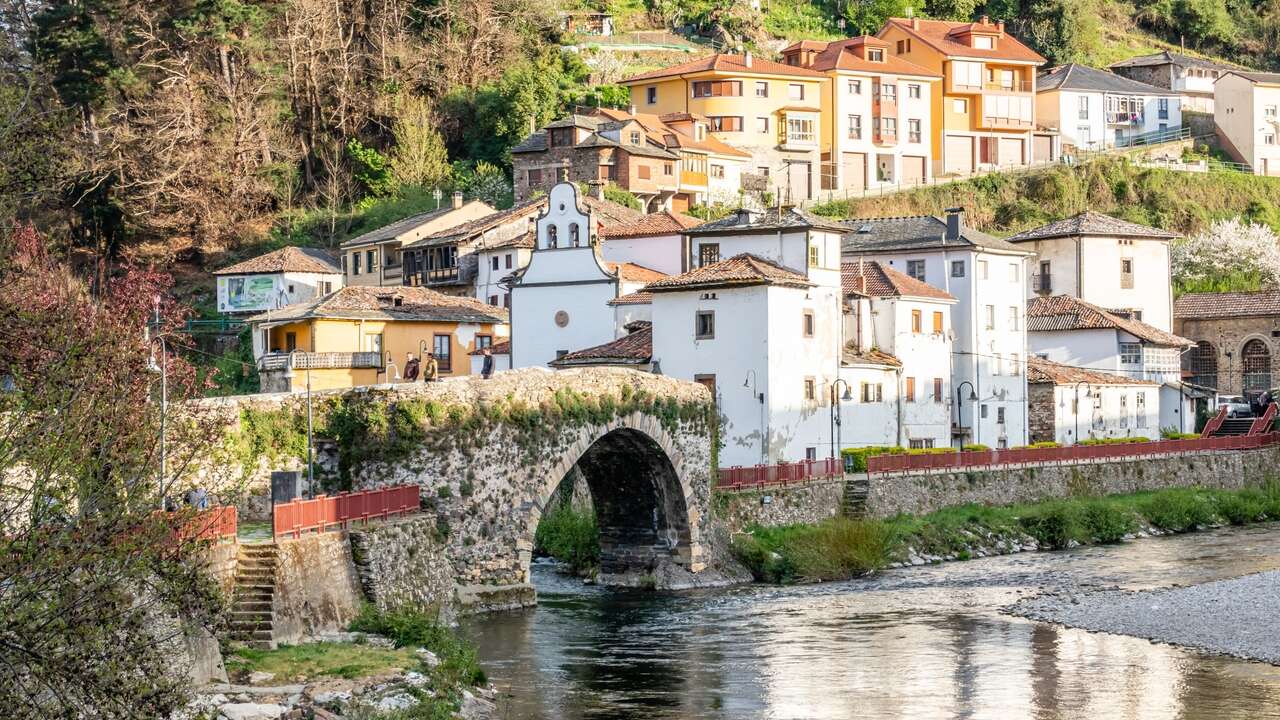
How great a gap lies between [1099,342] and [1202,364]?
47.8 ft

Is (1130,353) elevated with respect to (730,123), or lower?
lower

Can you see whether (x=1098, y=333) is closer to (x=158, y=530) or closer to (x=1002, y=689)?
(x=1002, y=689)

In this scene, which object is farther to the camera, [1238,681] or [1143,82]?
[1143,82]

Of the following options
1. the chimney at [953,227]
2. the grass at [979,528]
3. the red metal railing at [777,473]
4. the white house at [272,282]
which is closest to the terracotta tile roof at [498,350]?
the red metal railing at [777,473]

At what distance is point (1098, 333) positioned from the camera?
74.4m

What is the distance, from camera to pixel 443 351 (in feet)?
210

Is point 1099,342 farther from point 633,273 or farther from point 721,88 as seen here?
point 721,88

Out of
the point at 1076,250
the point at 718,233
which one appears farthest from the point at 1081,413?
the point at 718,233

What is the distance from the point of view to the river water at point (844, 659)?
28.4 m

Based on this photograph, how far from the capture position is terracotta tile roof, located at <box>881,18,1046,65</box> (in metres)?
99.9

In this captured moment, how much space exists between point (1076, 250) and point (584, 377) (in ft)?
147

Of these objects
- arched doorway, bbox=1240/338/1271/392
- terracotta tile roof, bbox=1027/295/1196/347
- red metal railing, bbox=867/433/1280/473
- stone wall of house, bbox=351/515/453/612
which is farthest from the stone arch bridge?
arched doorway, bbox=1240/338/1271/392

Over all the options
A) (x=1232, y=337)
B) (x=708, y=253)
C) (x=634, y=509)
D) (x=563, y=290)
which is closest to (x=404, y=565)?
(x=634, y=509)

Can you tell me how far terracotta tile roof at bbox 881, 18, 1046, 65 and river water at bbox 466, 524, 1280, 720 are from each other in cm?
5912
